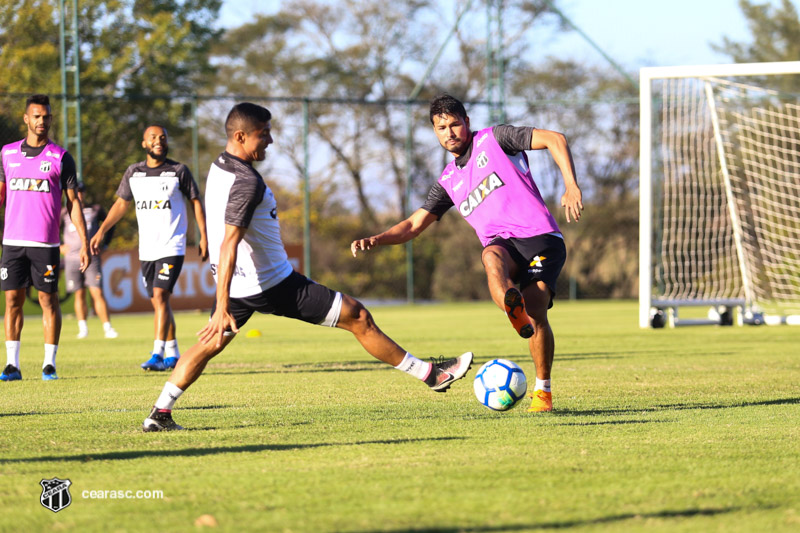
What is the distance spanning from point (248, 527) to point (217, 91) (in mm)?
37084

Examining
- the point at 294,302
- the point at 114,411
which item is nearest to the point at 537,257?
the point at 294,302

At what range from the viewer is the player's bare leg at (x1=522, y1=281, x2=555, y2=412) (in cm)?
645

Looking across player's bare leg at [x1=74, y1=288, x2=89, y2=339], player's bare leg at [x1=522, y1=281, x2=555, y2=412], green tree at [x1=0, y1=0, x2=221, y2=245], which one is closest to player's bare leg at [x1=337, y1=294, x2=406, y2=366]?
player's bare leg at [x1=522, y1=281, x2=555, y2=412]

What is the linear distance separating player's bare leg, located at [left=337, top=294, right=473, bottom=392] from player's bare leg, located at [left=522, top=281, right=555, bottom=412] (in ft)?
2.45

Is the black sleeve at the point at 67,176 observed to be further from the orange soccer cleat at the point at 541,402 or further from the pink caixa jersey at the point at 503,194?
the orange soccer cleat at the point at 541,402

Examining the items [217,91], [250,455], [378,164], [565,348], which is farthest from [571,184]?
[217,91]

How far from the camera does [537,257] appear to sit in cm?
647

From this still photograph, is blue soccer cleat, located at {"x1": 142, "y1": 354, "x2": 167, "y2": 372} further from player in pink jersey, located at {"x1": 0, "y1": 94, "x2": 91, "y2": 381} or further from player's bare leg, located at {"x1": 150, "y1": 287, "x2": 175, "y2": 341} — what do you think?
player in pink jersey, located at {"x1": 0, "y1": 94, "x2": 91, "y2": 381}

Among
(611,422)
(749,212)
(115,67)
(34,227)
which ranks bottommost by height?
(611,422)

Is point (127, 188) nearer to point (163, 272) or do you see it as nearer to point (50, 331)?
point (163, 272)

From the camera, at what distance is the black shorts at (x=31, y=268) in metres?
8.58

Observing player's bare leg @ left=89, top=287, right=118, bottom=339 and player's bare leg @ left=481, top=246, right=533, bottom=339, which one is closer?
player's bare leg @ left=481, top=246, right=533, bottom=339

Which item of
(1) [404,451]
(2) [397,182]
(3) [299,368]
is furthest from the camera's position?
(2) [397,182]

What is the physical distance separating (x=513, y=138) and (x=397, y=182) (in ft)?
94.9
